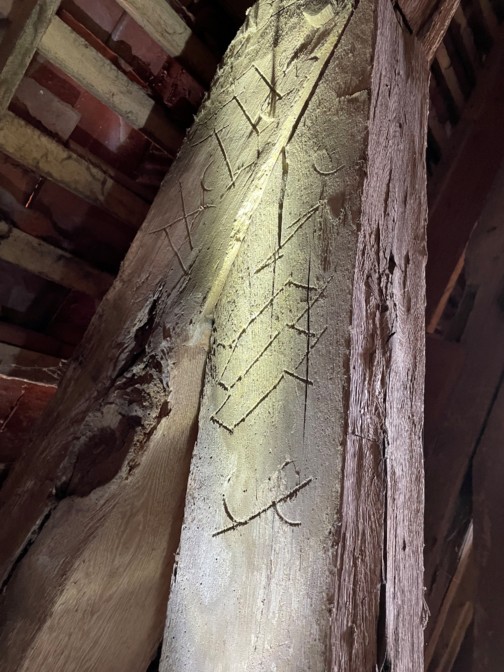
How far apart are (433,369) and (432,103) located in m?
1.00

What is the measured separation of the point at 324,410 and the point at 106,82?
956mm

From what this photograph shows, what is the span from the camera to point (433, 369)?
5.93ft

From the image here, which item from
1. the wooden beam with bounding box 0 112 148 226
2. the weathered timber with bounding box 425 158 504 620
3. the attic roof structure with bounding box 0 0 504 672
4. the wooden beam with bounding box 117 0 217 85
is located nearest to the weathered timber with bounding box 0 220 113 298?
the attic roof structure with bounding box 0 0 504 672

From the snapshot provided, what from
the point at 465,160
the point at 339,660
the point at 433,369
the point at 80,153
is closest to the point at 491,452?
the point at 433,369

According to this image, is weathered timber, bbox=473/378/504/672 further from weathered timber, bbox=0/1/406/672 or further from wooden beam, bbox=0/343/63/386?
wooden beam, bbox=0/343/63/386

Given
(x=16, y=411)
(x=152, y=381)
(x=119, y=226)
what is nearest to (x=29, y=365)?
(x=16, y=411)

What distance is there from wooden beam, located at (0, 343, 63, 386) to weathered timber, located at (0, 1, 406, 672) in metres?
0.33

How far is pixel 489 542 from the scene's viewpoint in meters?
1.49

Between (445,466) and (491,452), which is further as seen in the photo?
(445,466)

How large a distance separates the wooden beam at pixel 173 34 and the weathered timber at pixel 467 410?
1.17 meters

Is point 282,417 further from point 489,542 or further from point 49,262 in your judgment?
point 489,542

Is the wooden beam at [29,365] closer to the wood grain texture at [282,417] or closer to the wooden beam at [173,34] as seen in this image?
the wood grain texture at [282,417]

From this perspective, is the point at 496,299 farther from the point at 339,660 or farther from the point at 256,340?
the point at 339,660

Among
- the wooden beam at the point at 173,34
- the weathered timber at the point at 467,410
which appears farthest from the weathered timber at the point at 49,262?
the weathered timber at the point at 467,410
